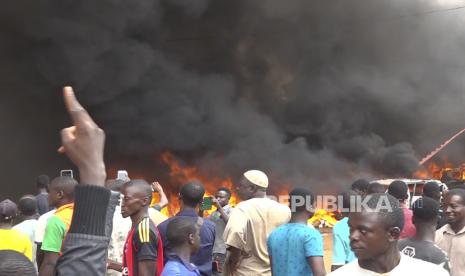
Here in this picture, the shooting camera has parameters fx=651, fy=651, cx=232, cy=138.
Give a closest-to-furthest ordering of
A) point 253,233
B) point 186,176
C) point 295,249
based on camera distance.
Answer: point 295,249 → point 253,233 → point 186,176

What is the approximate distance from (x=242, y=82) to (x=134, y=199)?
16902mm

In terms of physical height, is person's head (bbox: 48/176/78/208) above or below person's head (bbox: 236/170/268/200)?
below

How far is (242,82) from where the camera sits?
20.6 m

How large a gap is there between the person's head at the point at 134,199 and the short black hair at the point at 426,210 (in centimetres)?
159

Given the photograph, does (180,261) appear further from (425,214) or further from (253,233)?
(425,214)

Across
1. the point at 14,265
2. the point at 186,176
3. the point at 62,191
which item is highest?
the point at 186,176

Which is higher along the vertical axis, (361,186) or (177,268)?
(361,186)

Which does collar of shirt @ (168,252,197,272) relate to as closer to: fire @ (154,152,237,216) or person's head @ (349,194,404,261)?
person's head @ (349,194,404,261)

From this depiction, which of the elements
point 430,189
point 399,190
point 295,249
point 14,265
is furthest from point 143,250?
point 430,189

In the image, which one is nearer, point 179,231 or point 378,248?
point 378,248

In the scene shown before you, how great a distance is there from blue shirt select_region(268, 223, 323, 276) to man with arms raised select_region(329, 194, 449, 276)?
145cm

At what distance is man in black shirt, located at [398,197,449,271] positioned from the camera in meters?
3.63

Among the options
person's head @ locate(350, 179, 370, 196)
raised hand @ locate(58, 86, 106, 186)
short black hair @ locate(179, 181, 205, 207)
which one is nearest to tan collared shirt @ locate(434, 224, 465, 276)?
person's head @ locate(350, 179, 370, 196)

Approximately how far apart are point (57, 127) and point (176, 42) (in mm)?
4353
